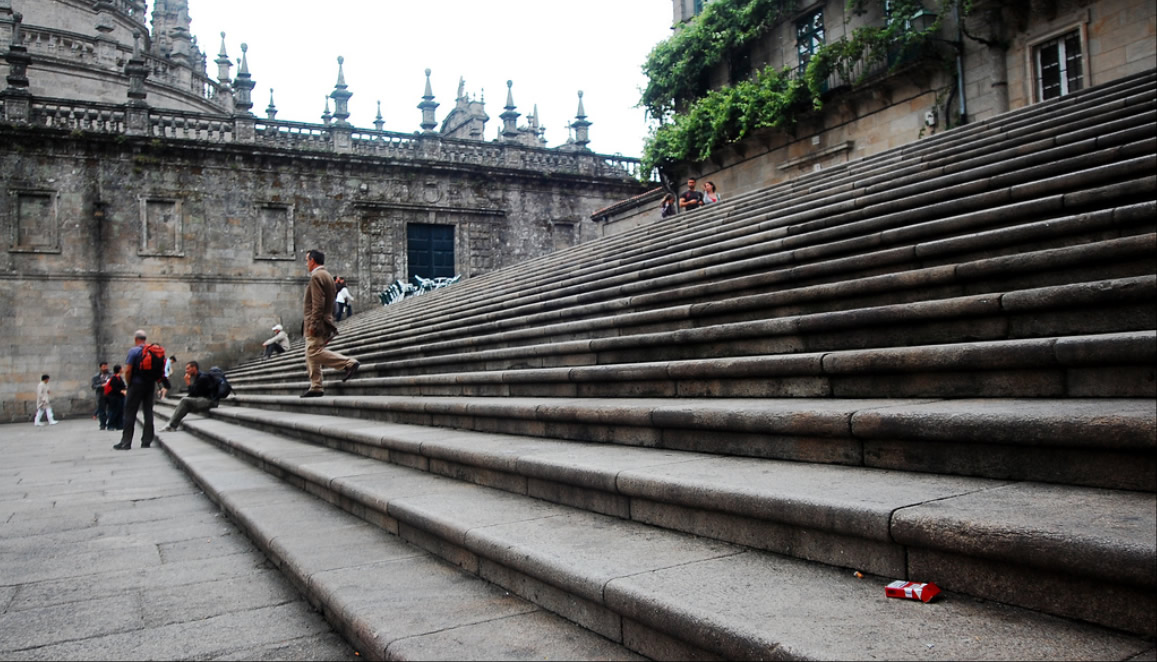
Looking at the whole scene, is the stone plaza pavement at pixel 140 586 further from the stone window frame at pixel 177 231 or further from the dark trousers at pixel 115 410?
the stone window frame at pixel 177 231

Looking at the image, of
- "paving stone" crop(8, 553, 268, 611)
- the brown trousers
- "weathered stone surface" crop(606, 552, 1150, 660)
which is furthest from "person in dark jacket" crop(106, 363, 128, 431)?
"weathered stone surface" crop(606, 552, 1150, 660)

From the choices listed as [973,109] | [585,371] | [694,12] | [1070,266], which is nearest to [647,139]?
[694,12]

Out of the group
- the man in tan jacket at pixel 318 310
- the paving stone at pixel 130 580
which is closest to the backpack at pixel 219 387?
A: the man in tan jacket at pixel 318 310

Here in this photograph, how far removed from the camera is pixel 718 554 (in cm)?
261

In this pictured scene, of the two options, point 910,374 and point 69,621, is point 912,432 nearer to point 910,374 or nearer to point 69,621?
point 910,374

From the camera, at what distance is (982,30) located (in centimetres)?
1391

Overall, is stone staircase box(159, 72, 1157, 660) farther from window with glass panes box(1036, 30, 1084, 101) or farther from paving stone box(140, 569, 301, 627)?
window with glass panes box(1036, 30, 1084, 101)

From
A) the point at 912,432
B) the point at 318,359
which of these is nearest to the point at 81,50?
the point at 318,359

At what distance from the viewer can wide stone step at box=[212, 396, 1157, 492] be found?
7.30 feet

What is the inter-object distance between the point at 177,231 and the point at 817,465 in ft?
73.2

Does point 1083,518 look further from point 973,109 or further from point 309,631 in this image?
point 973,109

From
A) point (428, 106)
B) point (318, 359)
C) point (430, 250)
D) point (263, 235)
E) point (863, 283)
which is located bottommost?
point (318, 359)

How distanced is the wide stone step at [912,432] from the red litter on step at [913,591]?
65cm

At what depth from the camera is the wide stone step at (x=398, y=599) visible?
91.8 inches
